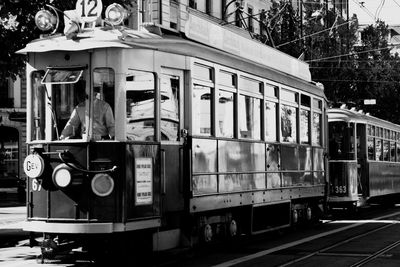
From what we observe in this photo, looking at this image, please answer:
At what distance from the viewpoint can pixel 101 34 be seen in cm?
929

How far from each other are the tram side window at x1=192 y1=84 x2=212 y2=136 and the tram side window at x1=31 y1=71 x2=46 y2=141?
2.12 meters

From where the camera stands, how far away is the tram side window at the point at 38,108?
9.34m

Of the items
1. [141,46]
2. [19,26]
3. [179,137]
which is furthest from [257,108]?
[19,26]

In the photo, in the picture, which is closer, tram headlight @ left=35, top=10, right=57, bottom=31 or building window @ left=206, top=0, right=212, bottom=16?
tram headlight @ left=35, top=10, right=57, bottom=31

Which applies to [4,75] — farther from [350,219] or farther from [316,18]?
[316,18]

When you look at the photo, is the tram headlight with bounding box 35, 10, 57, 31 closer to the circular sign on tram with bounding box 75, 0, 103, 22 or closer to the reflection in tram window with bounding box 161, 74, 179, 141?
the circular sign on tram with bounding box 75, 0, 103, 22

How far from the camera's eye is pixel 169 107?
385 inches

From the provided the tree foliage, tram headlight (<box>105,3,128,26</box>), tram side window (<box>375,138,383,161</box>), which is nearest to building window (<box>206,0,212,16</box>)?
the tree foliage

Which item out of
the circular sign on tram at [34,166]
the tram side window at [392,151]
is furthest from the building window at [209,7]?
the circular sign on tram at [34,166]

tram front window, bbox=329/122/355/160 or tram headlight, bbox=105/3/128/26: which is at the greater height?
tram headlight, bbox=105/3/128/26

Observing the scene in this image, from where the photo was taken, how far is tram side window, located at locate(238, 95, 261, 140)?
39.2ft

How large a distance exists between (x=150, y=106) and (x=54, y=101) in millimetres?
1227

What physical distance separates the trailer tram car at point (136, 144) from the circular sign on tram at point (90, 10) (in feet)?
0.74

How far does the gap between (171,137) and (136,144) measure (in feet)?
2.67
